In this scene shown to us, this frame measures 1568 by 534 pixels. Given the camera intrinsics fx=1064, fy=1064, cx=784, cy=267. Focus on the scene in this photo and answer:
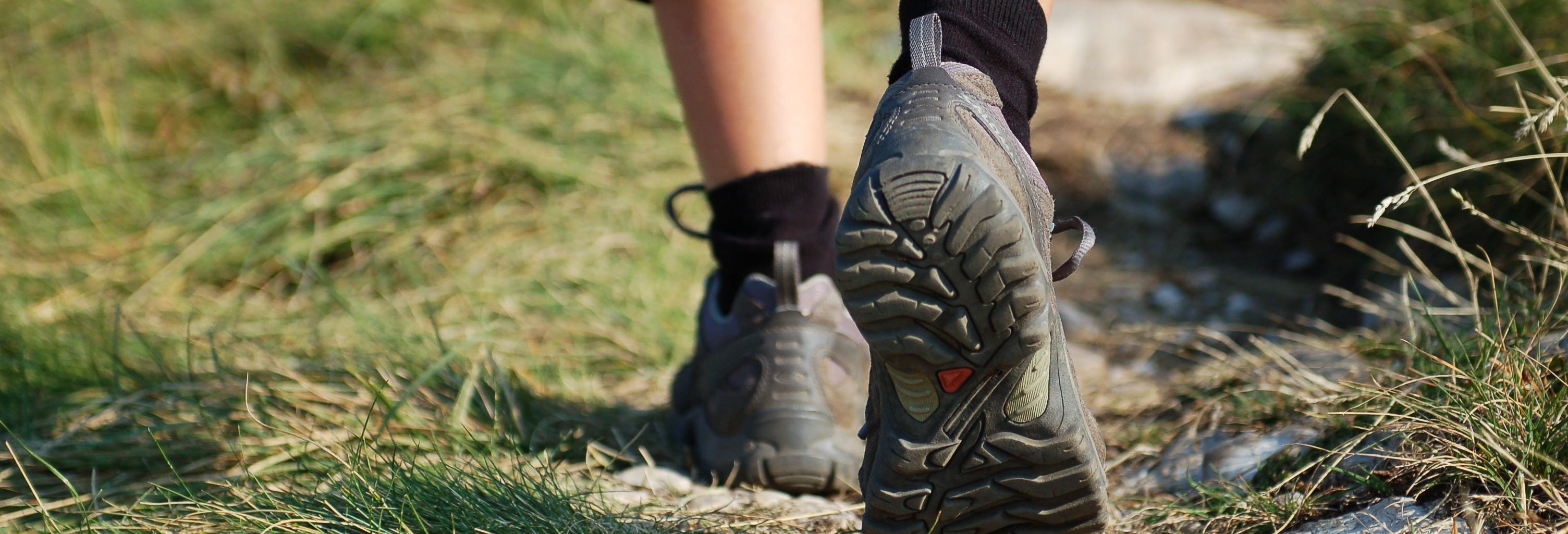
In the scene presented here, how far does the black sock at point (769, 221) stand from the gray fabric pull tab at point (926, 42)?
36 cm

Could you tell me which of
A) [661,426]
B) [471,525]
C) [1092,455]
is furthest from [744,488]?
[1092,455]

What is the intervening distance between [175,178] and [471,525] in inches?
77.2

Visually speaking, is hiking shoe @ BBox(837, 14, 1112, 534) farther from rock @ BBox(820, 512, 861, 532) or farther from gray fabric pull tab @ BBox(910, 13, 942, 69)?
rock @ BBox(820, 512, 861, 532)

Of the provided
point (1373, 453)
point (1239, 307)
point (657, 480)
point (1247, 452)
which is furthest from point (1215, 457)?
point (1239, 307)

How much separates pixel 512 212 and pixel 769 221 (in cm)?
119

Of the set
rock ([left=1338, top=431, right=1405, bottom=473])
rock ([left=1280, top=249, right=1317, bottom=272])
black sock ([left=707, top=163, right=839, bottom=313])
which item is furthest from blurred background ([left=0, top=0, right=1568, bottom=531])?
black sock ([left=707, top=163, right=839, bottom=313])

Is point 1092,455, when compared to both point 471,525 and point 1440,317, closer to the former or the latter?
point 471,525

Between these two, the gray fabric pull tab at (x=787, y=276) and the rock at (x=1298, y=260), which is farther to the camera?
the rock at (x=1298, y=260)

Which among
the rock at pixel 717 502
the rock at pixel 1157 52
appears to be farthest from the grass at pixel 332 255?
the rock at pixel 1157 52

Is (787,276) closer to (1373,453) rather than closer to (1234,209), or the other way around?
(1373,453)

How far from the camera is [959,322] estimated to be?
32.3 inches

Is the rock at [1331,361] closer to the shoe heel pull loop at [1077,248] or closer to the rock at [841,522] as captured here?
the shoe heel pull loop at [1077,248]

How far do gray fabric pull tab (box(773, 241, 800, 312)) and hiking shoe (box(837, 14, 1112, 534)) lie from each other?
0.34 metres

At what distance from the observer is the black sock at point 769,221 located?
1.32m
